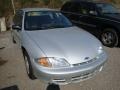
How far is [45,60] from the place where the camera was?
3609mm

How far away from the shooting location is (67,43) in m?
4.08

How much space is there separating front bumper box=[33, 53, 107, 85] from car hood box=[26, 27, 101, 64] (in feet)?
0.50

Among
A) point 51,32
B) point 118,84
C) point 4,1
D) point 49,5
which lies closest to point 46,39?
point 51,32

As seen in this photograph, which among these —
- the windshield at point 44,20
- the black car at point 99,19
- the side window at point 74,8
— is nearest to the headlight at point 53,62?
the windshield at point 44,20

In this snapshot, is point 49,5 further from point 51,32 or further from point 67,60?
point 67,60

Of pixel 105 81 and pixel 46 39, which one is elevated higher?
pixel 46 39

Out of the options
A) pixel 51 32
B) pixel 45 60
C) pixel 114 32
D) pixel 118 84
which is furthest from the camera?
pixel 114 32

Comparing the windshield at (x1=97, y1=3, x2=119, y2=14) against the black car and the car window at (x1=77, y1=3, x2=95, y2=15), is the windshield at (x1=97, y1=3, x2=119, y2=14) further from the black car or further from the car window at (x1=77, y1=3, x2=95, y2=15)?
the car window at (x1=77, y1=3, x2=95, y2=15)

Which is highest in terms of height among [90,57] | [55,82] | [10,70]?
[90,57]

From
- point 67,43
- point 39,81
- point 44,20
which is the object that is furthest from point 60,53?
point 44,20

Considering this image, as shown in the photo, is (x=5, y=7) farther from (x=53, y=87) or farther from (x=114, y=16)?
(x=53, y=87)

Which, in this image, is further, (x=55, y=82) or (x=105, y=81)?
(x=105, y=81)

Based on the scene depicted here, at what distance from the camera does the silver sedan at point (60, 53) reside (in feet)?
11.8

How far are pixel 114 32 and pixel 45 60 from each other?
12.4 ft
